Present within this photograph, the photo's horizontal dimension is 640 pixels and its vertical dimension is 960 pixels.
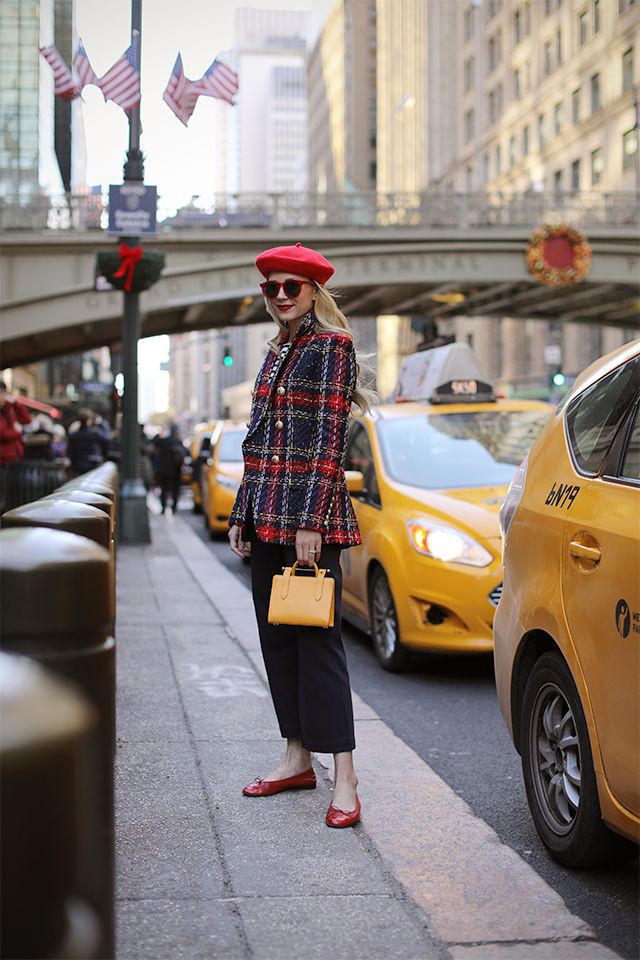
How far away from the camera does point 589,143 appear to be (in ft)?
182

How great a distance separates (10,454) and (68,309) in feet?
50.1

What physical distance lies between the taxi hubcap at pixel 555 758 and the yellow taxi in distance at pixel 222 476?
Answer: 40.2ft

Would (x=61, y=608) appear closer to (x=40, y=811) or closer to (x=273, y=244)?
(x=40, y=811)

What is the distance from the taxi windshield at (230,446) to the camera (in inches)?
685

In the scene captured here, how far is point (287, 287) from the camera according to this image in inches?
154

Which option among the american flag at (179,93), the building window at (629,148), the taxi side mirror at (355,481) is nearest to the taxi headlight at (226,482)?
the american flag at (179,93)

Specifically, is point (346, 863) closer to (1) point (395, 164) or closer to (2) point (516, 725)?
(2) point (516, 725)

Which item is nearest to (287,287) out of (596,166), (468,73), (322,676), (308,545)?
(308,545)

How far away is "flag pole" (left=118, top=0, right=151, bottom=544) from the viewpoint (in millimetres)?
14211

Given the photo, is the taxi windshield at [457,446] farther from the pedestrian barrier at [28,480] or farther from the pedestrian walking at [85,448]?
the pedestrian walking at [85,448]

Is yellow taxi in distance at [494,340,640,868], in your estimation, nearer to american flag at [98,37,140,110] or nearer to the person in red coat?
american flag at [98,37,140,110]

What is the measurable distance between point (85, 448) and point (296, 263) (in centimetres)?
1260

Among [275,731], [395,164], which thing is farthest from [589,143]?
[275,731]

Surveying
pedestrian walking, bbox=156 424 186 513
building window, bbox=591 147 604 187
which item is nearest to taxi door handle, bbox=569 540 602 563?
pedestrian walking, bbox=156 424 186 513
